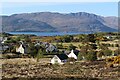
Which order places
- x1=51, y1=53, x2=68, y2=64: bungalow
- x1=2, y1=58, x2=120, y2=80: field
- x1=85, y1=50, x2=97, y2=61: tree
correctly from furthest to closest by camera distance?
x1=85, y1=50, x2=97, y2=61: tree, x1=51, y1=53, x2=68, y2=64: bungalow, x1=2, y1=58, x2=120, y2=80: field

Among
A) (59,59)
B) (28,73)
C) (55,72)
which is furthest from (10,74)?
(59,59)

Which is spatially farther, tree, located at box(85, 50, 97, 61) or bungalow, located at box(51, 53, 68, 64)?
tree, located at box(85, 50, 97, 61)

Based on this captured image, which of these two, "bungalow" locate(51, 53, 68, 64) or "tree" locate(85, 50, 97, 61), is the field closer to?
"tree" locate(85, 50, 97, 61)

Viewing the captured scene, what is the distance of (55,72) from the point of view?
24.6m

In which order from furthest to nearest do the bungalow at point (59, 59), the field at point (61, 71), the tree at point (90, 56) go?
the tree at point (90, 56) < the bungalow at point (59, 59) < the field at point (61, 71)

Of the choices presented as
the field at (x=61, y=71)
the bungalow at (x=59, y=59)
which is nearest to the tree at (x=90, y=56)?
the field at (x=61, y=71)

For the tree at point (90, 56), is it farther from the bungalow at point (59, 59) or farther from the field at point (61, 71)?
the bungalow at point (59, 59)

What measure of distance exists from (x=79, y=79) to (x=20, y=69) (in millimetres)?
6524

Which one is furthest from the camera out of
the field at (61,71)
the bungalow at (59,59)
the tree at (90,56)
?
the tree at (90,56)

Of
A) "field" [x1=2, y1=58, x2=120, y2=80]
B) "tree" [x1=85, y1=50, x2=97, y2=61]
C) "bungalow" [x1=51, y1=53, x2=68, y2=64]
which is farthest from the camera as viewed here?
"tree" [x1=85, y1=50, x2=97, y2=61]

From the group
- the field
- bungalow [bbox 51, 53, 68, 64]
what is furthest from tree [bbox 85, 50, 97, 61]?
bungalow [bbox 51, 53, 68, 64]

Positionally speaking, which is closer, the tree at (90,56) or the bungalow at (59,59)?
the bungalow at (59,59)

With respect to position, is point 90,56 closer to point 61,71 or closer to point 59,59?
point 59,59

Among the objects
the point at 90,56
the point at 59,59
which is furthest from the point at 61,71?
the point at 90,56
